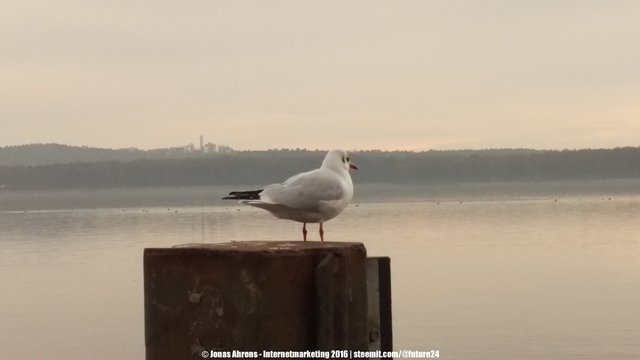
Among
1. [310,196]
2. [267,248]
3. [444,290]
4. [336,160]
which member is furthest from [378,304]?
[444,290]

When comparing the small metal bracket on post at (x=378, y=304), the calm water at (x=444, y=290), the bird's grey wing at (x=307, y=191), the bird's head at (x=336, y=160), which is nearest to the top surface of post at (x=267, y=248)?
the small metal bracket on post at (x=378, y=304)

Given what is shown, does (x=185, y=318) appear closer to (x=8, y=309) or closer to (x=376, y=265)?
(x=376, y=265)

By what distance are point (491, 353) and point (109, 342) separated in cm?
762

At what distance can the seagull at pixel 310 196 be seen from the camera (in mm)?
7809

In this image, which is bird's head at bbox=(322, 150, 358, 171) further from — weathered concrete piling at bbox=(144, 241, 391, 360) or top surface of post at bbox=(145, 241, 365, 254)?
weathered concrete piling at bbox=(144, 241, 391, 360)

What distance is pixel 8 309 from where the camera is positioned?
86.4ft

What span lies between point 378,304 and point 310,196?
293 centimetres

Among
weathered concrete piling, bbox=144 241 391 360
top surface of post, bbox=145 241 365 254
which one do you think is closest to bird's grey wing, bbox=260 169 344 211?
top surface of post, bbox=145 241 365 254

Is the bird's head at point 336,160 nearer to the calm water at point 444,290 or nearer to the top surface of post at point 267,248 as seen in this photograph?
the top surface of post at point 267,248

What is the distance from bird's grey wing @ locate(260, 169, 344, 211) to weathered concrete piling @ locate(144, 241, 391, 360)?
310cm

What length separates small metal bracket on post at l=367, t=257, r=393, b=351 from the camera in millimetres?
4898

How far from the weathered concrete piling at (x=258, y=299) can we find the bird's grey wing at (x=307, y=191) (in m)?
3.10

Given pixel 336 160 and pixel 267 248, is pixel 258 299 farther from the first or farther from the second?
pixel 336 160

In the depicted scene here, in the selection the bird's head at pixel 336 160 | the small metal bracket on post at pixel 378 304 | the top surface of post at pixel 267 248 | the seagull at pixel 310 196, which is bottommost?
the small metal bracket on post at pixel 378 304
